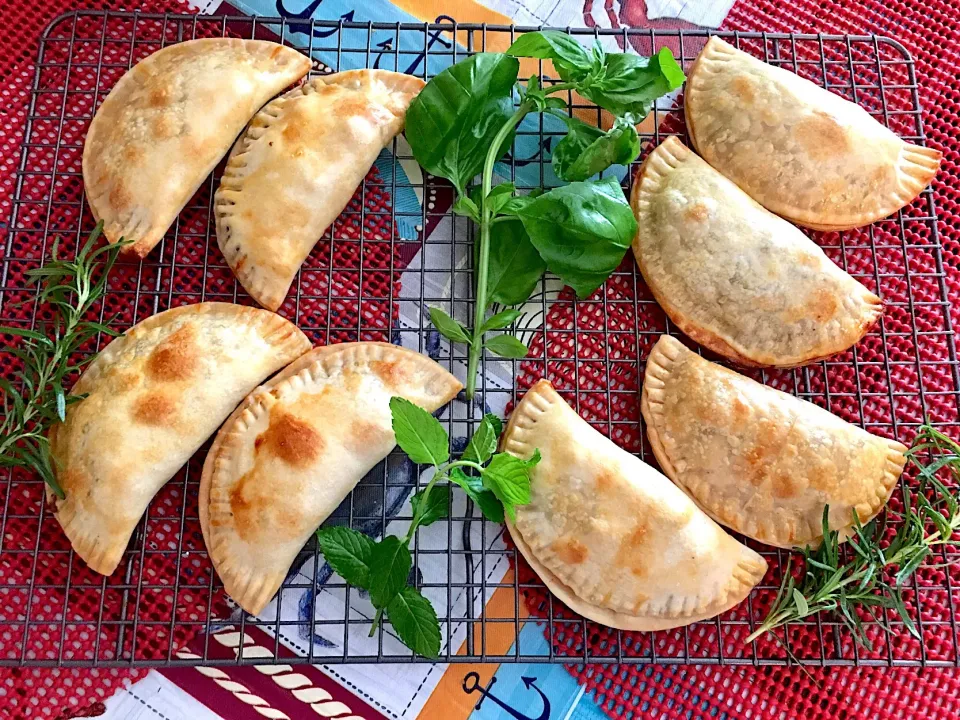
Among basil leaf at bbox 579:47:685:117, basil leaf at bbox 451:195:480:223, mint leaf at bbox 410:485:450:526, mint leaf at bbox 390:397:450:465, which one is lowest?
mint leaf at bbox 410:485:450:526

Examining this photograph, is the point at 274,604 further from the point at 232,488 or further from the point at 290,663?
the point at 232,488

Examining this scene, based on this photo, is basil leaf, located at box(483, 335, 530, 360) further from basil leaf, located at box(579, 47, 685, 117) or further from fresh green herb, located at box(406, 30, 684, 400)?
basil leaf, located at box(579, 47, 685, 117)

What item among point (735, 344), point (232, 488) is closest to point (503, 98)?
point (735, 344)

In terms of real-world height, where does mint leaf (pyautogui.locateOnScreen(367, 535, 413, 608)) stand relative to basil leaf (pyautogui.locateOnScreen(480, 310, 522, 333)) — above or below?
below

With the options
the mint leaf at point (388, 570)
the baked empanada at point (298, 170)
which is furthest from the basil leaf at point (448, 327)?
the mint leaf at point (388, 570)

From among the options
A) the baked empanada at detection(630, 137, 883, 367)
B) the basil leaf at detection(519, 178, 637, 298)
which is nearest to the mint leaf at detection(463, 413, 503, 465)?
the basil leaf at detection(519, 178, 637, 298)

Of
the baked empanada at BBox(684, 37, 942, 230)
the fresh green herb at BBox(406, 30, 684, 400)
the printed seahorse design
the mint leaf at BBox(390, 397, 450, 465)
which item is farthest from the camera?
the printed seahorse design

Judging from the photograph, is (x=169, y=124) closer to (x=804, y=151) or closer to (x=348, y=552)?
(x=348, y=552)
